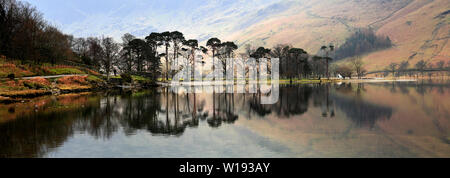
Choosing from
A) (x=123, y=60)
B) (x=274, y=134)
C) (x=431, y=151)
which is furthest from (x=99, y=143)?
(x=123, y=60)

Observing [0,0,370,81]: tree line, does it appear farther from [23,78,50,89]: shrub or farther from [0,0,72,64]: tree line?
[23,78,50,89]: shrub

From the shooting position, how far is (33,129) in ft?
68.6

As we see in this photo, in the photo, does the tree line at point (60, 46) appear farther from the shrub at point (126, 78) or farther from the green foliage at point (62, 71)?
the green foliage at point (62, 71)

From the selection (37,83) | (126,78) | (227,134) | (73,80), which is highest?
(126,78)

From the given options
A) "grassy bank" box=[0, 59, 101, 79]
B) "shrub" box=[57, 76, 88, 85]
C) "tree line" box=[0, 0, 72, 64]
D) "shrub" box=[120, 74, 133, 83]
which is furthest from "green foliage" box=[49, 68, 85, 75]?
"shrub" box=[120, 74, 133, 83]

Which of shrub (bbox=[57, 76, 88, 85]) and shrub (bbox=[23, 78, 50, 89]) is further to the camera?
shrub (bbox=[57, 76, 88, 85])

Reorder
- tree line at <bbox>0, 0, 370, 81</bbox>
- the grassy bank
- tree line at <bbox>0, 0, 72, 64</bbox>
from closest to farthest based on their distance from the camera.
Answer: the grassy bank, tree line at <bbox>0, 0, 72, 64</bbox>, tree line at <bbox>0, 0, 370, 81</bbox>

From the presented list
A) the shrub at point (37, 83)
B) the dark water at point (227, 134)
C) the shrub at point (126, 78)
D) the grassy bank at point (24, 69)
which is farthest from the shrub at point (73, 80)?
the dark water at point (227, 134)

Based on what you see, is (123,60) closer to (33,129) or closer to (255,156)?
(33,129)

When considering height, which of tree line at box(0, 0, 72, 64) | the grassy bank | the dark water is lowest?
the dark water

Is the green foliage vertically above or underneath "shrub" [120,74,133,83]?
above

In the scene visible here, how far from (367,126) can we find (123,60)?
324 ft

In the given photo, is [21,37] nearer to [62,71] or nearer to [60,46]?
[62,71]

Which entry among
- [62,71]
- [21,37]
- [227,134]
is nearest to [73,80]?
[62,71]
